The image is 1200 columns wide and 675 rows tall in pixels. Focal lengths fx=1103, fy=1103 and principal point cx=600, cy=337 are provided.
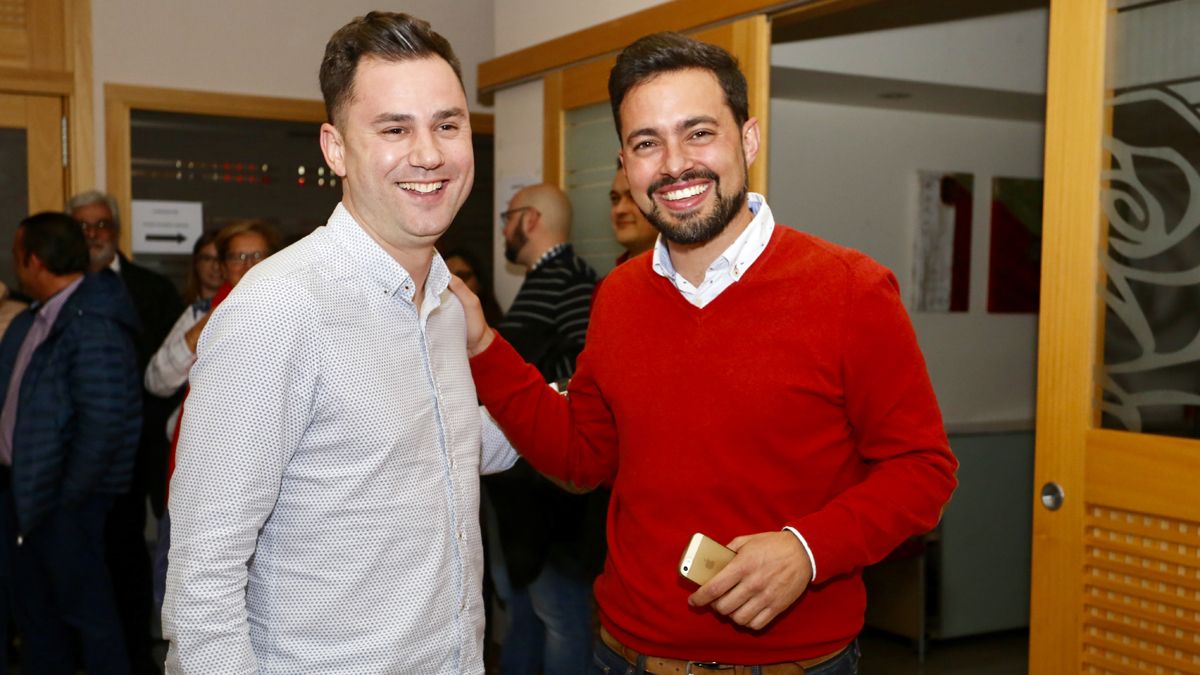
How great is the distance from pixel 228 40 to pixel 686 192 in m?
4.30

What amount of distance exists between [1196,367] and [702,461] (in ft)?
3.94

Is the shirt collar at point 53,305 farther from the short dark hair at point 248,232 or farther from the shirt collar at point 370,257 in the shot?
the shirt collar at point 370,257

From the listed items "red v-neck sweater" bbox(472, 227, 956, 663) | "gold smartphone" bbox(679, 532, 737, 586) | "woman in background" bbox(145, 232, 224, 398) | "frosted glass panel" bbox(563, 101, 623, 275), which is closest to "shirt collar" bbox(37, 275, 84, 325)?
"woman in background" bbox(145, 232, 224, 398)

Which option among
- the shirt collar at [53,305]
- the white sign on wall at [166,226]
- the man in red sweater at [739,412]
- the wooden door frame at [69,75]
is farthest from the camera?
the white sign on wall at [166,226]

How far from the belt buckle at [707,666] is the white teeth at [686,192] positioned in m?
0.76

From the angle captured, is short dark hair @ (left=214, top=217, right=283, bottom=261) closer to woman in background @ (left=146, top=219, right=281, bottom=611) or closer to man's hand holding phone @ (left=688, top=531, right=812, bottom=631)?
woman in background @ (left=146, top=219, right=281, bottom=611)

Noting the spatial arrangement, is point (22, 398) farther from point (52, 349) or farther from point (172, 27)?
point (172, 27)

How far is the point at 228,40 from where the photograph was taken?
5.46 metres

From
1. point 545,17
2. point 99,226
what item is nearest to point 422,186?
point 545,17

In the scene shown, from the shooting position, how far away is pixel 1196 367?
90.3 inches

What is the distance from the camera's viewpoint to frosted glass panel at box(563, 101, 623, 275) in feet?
13.5

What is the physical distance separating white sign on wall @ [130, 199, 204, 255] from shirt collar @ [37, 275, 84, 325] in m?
1.71

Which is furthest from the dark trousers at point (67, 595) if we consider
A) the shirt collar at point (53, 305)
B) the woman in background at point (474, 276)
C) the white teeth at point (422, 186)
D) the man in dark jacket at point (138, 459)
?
the white teeth at point (422, 186)

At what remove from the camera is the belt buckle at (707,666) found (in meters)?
1.76
